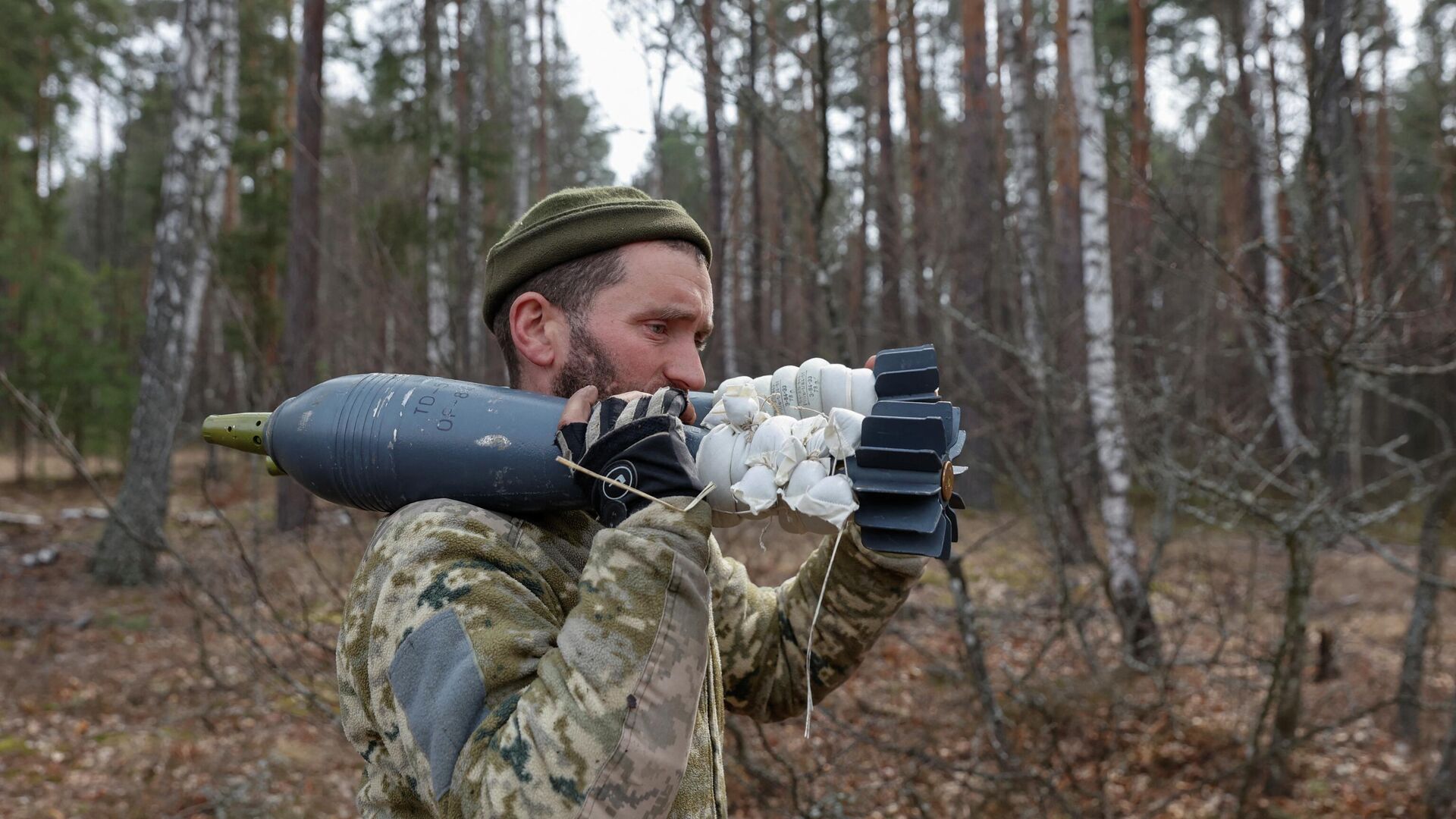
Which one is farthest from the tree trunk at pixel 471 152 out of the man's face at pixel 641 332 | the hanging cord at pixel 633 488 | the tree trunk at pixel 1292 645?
the tree trunk at pixel 1292 645

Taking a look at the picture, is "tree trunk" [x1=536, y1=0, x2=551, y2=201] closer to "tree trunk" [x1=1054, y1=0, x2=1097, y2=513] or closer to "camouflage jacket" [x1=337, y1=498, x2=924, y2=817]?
"tree trunk" [x1=1054, y1=0, x2=1097, y2=513]

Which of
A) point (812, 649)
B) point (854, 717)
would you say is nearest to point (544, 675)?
point (812, 649)

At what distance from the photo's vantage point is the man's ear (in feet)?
5.62

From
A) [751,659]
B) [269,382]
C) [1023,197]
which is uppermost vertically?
[1023,197]

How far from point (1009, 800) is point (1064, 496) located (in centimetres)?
149

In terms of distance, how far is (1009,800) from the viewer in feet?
15.0

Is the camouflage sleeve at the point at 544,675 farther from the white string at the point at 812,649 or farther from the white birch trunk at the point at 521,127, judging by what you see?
the white birch trunk at the point at 521,127

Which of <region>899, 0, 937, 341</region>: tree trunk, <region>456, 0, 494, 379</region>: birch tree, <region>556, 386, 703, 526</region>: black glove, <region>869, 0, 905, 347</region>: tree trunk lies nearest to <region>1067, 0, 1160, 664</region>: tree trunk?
<region>869, 0, 905, 347</region>: tree trunk

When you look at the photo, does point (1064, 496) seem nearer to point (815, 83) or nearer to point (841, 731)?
point (841, 731)

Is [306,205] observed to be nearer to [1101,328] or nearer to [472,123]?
[472,123]

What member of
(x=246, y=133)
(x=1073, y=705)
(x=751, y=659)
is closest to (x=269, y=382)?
(x=751, y=659)

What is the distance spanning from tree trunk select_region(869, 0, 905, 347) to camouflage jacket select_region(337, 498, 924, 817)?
2.81 meters

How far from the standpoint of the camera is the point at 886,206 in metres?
6.27

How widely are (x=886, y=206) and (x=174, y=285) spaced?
6.70m
